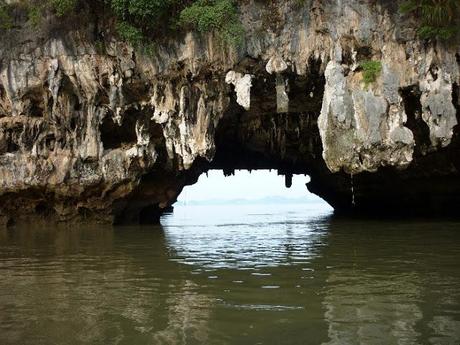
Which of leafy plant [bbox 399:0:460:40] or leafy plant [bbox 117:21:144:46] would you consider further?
leafy plant [bbox 117:21:144:46]

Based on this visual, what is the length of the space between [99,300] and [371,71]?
1309 centimetres

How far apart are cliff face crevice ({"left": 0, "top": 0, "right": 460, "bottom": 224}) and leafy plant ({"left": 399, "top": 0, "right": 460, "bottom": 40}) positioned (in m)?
0.58

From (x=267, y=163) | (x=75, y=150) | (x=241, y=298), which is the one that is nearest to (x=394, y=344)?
(x=241, y=298)

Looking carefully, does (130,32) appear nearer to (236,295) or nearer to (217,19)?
(217,19)

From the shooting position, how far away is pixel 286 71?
18531 millimetres

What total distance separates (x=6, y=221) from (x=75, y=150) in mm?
6035

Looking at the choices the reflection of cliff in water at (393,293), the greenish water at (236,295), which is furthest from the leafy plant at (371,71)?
the greenish water at (236,295)

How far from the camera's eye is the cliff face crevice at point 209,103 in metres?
17.0

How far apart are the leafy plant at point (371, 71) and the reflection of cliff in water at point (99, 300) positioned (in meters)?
9.24

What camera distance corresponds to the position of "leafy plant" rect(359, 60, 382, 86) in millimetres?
17008

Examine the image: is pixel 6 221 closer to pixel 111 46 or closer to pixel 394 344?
pixel 111 46

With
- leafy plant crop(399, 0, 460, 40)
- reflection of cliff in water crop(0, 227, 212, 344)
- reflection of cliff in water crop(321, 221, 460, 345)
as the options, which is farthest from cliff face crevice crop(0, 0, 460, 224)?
reflection of cliff in water crop(0, 227, 212, 344)

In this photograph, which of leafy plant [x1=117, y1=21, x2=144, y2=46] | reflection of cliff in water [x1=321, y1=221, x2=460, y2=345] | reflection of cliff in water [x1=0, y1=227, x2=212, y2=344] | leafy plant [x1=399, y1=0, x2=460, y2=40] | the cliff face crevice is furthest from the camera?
leafy plant [x1=117, y1=21, x2=144, y2=46]

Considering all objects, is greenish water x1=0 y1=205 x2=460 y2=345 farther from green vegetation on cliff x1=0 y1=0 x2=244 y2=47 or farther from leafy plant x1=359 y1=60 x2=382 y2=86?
green vegetation on cliff x1=0 y1=0 x2=244 y2=47
